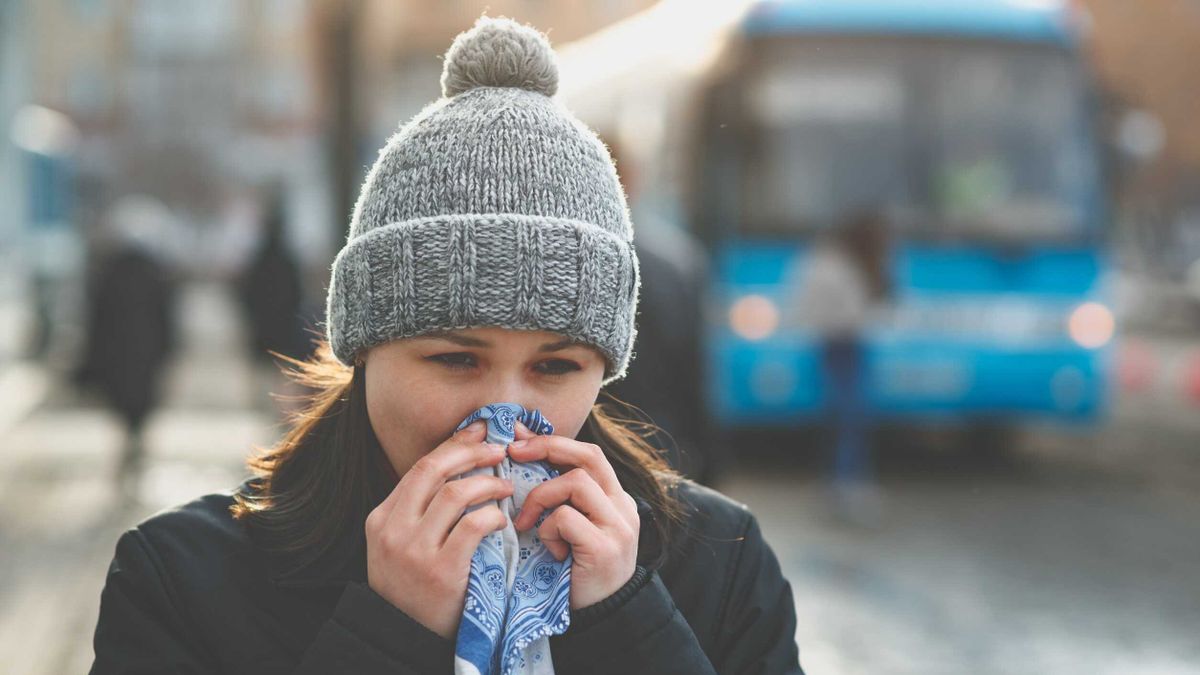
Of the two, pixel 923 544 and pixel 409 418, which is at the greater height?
pixel 409 418

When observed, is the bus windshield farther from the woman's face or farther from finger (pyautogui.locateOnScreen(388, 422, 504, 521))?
finger (pyautogui.locateOnScreen(388, 422, 504, 521))

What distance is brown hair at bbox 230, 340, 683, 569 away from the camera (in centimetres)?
207

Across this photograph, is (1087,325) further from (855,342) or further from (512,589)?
(512,589)

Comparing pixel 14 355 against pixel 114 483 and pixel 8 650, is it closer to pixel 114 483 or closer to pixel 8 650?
pixel 114 483

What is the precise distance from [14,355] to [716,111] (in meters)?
13.9

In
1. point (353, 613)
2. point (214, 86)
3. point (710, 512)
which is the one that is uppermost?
point (214, 86)

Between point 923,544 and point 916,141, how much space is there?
12.2 ft

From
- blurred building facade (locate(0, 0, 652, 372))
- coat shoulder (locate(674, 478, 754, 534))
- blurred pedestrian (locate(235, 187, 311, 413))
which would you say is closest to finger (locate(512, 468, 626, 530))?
coat shoulder (locate(674, 478, 754, 534))

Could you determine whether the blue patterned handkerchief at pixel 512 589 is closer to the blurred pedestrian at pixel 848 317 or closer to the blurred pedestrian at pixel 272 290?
the blurred pedestrian at pixel 848 317

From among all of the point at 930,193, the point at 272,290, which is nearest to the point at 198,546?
the point at 272,290

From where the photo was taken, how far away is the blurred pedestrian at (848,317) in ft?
30.6

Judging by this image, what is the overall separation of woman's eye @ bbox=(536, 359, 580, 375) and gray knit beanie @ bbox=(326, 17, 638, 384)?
44mm

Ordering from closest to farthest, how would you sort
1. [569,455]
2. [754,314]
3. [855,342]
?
1. [569,455]
2. [855,342]
3. [754,314]

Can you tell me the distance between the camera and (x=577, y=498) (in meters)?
1.89
